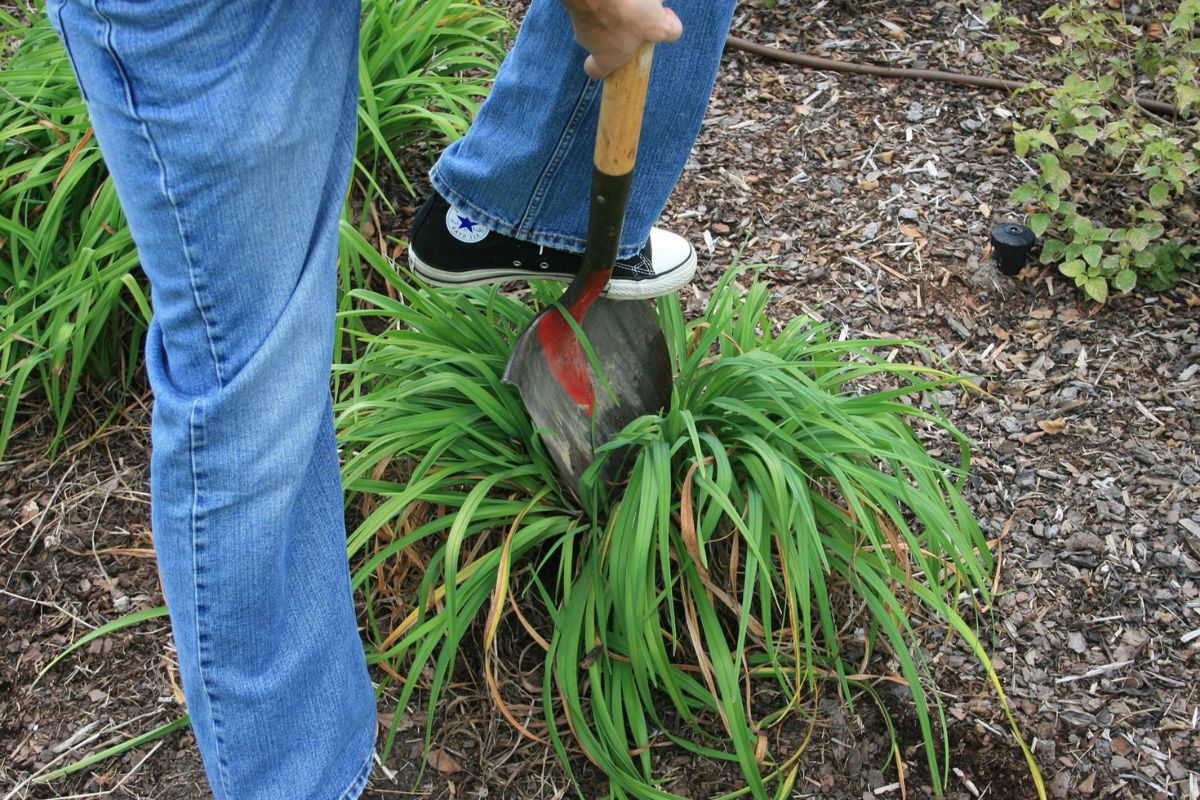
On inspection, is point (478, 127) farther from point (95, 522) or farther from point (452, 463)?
point (95, 522)

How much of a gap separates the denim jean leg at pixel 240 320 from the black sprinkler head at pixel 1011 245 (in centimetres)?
178

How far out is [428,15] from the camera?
8.60 feet

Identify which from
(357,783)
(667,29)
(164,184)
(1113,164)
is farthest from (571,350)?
(1113,164)

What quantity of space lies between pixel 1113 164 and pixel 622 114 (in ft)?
6.00

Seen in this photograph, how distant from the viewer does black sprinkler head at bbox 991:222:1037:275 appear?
2615 millimetres

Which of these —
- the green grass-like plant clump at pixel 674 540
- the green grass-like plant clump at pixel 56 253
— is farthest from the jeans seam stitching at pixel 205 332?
the green grass-like plant clump at pixel 56 253

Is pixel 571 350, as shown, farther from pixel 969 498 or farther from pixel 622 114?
pixel 969 498

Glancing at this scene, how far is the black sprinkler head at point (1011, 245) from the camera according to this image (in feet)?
8.58

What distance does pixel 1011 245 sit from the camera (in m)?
2.61

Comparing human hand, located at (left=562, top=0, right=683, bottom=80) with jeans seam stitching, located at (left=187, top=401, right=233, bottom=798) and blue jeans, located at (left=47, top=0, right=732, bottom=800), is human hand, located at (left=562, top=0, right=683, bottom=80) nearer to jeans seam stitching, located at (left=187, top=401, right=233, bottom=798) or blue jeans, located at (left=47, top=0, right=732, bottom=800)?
blue jeans, located at (left=47, top=0, right=732, bottom=800)

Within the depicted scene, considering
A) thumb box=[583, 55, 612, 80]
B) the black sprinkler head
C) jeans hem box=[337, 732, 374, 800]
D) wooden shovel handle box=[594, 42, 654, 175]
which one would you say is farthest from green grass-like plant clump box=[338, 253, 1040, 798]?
the black sprinkler head

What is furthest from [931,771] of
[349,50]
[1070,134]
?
[1070,134]

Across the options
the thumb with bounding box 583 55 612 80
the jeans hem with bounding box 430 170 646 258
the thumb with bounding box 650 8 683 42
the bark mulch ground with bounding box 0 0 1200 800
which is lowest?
the bark mulch ground with bounding box 0 0 1200 800

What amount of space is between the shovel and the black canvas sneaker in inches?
2.1
